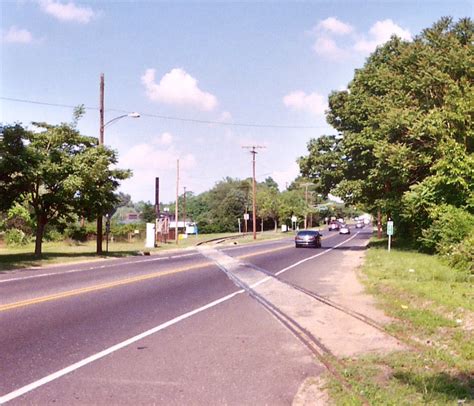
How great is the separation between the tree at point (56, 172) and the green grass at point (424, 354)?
1679cm

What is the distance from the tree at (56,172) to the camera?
24.2 m

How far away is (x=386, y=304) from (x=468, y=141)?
47.6 ft

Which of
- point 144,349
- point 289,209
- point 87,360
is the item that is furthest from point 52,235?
point 289,209

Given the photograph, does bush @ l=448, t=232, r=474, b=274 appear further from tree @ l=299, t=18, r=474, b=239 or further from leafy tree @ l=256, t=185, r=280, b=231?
leafy tree @ l=256, t=185, r=280, b=231

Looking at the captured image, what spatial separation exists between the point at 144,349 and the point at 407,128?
853 inches

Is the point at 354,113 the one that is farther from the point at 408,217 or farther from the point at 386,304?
the point at 386,304

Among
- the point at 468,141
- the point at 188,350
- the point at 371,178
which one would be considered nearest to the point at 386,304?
the point at 188,350

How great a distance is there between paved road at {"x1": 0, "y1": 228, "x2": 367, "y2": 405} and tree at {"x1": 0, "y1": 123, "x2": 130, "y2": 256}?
12.0 m

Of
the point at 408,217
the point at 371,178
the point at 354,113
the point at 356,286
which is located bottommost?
the point at 356,286

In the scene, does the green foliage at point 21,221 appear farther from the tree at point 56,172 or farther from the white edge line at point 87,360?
the white edge line at point 87,360

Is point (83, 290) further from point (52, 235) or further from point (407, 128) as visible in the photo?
point (52, 235)

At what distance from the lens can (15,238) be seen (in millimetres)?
45625

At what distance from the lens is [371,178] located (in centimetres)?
3080

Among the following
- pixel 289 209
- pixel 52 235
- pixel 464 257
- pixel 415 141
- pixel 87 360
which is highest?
pixel 415 141
